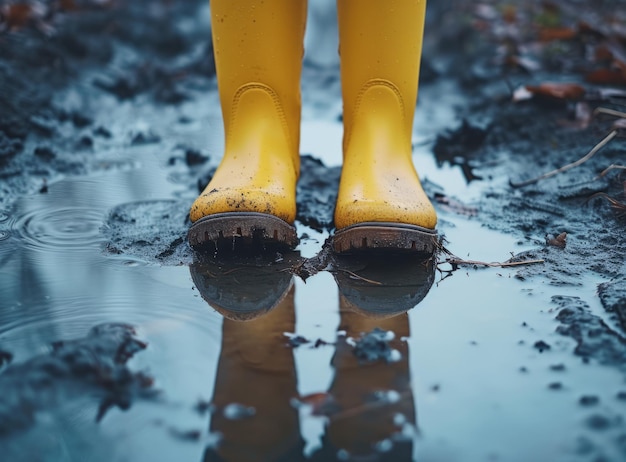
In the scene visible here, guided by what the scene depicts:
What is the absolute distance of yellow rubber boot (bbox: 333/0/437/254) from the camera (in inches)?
48.3

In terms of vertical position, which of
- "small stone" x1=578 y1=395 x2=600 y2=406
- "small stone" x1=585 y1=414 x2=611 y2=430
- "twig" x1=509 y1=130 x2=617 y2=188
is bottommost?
"small stone" x1=585 y1=414 x2=611 y2=430

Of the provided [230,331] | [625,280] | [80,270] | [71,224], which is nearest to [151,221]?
[71,224]

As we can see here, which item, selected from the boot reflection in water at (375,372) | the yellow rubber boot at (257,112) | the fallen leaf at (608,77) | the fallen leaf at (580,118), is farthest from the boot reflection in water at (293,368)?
the fallen leaf at (608,77)

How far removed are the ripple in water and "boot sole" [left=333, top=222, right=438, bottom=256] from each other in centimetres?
55

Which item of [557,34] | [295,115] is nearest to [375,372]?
[295,115]

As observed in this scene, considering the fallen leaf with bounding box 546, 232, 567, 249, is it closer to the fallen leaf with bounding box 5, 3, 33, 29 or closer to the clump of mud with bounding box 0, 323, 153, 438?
the clump of mud with bounding box 0, 323, 153, 438

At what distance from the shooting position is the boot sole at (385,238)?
118 cm

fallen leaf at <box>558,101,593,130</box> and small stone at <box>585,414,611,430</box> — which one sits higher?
fallen leaf at <box>558,101,593,130</box>

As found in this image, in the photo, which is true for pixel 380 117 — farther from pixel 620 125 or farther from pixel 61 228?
pixel 620 125

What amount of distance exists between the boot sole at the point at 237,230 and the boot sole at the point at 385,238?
0.44ft

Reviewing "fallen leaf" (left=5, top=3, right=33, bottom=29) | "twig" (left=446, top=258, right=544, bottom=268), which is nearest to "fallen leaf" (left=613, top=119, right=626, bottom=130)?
"twig" (left=446, top=258, right=544, bottom=268)

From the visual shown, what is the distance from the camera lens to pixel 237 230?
119 cm

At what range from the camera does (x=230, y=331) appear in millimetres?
986

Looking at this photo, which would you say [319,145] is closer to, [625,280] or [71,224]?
[71,224]
